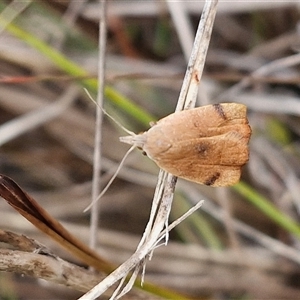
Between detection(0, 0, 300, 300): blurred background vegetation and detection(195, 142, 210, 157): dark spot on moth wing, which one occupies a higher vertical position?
detection(0, 0, 300, 300): blurred background vegetation

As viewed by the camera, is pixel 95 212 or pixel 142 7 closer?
pixel 95 212

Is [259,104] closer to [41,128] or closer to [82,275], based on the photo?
[41,128]

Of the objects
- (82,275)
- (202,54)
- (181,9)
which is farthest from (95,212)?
(181,9)

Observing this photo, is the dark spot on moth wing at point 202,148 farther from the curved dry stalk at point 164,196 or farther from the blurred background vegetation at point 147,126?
the blurred background vegetation at point 147,126

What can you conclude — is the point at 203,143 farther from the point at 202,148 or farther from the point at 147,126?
the point at 147,126

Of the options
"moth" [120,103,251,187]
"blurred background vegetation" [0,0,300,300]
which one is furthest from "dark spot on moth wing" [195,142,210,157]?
"blurred background vegetation" [0,0,300,300]

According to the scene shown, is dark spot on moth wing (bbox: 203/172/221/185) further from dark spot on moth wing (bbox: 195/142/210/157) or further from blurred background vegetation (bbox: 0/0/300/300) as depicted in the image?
blurred background vegetation (bbox: 0/0/300/300)

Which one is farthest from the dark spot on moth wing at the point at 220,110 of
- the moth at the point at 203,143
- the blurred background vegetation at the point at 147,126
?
the blurred background vegetation at the point at 147,126
